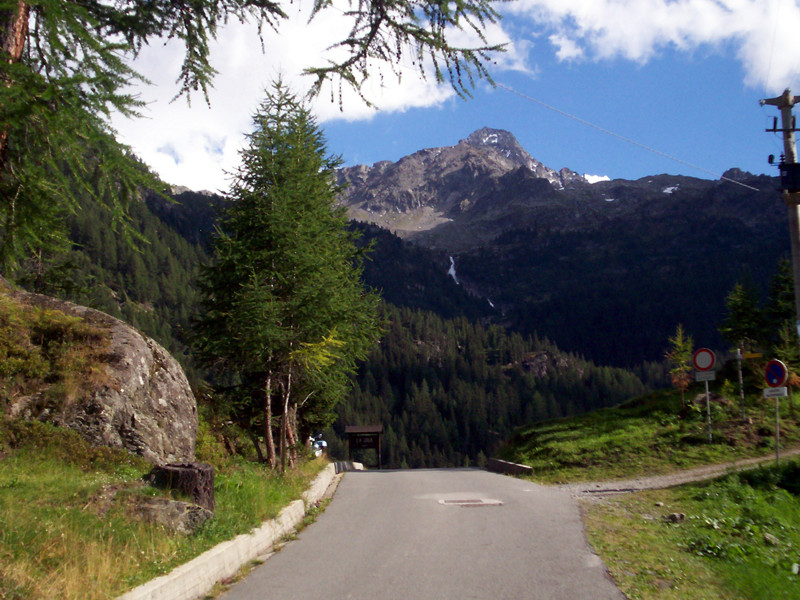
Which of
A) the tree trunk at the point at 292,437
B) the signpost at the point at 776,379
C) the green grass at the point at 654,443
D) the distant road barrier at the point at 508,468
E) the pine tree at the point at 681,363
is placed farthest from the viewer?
the pine tree at the point at 681,363

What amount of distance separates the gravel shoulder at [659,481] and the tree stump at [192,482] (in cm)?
825

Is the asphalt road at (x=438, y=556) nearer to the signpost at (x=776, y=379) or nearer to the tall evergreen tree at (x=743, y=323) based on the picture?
the signpost at (x=776, y=379)

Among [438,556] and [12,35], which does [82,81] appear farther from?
[438,556]

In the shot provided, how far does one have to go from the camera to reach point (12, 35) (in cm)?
548

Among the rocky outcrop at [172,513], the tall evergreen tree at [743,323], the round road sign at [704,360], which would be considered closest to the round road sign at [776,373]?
the round road sign at [704,360]

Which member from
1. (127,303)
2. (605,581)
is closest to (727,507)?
(605,581)

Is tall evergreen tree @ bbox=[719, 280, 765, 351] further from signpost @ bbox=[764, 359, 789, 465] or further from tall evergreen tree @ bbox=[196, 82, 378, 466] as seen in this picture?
tall evergreen tree @ bbox=[196, 82, 378, 466]

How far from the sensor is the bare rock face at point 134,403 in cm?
1023

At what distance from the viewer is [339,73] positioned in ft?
20.6

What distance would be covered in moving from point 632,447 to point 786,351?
21.5 feet

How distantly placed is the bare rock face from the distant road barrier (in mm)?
10311

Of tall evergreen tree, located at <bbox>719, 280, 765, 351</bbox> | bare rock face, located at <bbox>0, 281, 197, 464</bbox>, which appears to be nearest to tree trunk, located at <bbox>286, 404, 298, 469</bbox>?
bare rock face, located at <bbox>0, 281, 197, 464</bbox>

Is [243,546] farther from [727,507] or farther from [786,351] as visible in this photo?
[786,351]

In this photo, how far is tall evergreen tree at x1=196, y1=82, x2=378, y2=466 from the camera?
13000 mm
